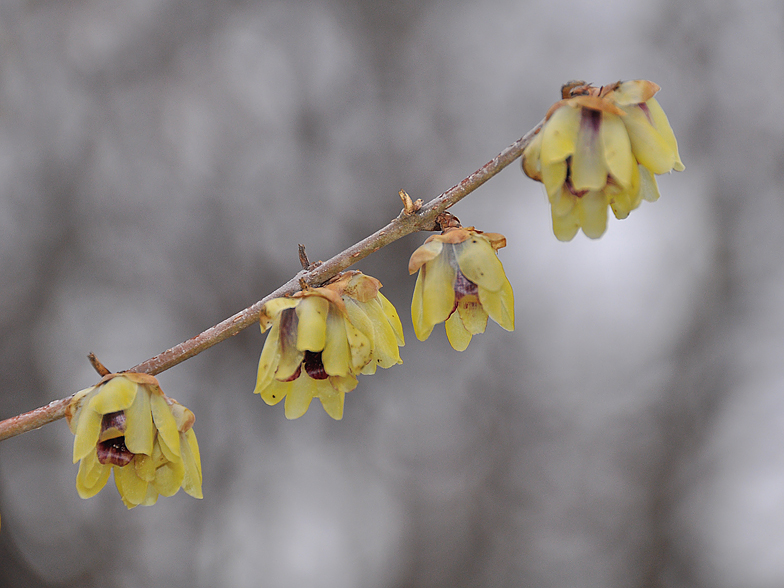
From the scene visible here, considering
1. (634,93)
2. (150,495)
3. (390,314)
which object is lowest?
(150,495)

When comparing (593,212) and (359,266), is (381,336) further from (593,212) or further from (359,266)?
(359,266)

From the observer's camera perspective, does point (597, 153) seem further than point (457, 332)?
No

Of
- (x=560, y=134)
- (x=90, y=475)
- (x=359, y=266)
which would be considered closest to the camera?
(x=560, y=134)

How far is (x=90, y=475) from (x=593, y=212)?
24.4 inches

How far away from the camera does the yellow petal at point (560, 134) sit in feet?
1.73

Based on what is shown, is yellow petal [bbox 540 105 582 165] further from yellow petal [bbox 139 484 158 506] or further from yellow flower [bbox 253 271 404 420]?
yellow petal [bbox 139 484 158 506]

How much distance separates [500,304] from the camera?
0.65m

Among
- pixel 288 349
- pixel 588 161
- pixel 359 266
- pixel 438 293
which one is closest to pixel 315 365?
pixel 288 349

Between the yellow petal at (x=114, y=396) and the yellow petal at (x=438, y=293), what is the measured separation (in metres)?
0.34

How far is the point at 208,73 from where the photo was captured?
2.88m

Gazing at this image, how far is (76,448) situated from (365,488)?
7.92 ft

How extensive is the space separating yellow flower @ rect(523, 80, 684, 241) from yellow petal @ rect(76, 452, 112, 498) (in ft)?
1.87

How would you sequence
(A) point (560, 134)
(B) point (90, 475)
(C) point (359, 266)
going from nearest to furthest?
1. (A) point (560, 134)
2. (B) point (90, 475)
3. (C) point (359, 266)

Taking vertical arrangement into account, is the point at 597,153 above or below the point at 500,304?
above
